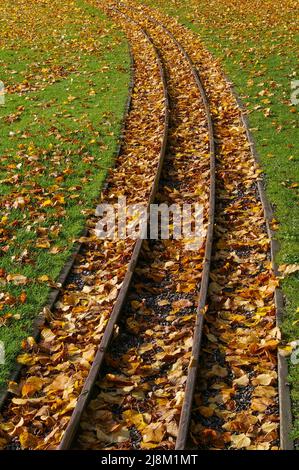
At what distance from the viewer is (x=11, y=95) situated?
14.6 metres

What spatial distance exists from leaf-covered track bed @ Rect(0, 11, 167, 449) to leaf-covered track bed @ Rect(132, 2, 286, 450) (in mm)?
1177

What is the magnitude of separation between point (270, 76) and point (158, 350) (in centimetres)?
1085

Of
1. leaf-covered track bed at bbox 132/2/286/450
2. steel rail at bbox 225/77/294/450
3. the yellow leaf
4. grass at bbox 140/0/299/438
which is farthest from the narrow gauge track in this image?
grass at bbox 140/0/299/438

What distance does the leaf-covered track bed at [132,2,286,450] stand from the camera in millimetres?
4949

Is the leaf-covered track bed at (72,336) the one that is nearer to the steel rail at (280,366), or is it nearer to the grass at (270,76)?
the steel rail at (280,366)

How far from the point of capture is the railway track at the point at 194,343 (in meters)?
4.92

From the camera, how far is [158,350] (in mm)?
5895

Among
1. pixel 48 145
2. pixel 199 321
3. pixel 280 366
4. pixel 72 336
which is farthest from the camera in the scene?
pixel 48 145

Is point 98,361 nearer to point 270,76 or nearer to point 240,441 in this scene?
point 240,441

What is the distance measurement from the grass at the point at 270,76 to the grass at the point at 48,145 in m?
2.89

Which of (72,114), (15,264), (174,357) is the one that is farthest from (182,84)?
(174,357)

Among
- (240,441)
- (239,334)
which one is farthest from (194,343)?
(240,441)

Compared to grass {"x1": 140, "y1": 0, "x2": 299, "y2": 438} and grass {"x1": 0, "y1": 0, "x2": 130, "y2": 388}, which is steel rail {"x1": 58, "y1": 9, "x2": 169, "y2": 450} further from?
grass {"x1": 140, "y1": 0, "x2": 299, "y2": 438}

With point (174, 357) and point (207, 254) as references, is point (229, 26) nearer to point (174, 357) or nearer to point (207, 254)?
point (207, 254)
